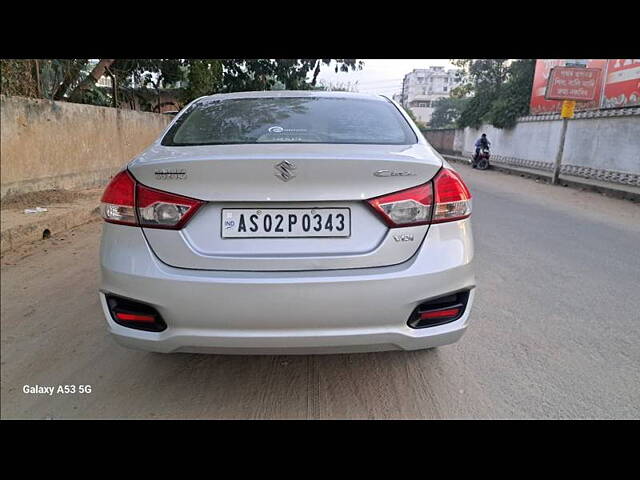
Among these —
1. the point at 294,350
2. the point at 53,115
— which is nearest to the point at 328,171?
the point at 294,350

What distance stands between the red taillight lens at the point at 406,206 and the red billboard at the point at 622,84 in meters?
13.4

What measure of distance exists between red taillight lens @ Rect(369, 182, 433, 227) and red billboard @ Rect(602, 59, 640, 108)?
1337 centimetres

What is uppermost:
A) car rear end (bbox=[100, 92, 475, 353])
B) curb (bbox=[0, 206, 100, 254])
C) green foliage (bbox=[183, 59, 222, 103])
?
green foliage (bbox=[183, 59, 222, 103])

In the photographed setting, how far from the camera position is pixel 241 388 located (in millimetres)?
2059

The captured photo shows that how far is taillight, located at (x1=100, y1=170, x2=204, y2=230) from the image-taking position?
5.35 feet

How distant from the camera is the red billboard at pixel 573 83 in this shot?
1228cm

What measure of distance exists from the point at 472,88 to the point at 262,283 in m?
30.4

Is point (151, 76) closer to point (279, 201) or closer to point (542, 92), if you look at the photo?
point (279, 201)

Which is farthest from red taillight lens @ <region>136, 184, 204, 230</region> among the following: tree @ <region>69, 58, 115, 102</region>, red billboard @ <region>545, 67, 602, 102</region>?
red billboard @ <region>545, 67, 602, 102</region>

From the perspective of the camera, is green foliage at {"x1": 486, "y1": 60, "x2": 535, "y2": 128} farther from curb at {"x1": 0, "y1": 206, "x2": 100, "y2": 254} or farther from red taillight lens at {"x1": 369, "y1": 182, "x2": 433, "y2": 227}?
red taillight lens at {"x1": 369, "y1": 182, "x2": 433, "y2": 227}

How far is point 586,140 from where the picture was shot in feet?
43.0

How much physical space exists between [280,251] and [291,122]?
91cm

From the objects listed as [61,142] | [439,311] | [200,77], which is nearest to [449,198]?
[439,311]

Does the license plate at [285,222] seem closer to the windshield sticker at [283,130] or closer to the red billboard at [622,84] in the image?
the windshield sticker at [283,130]
